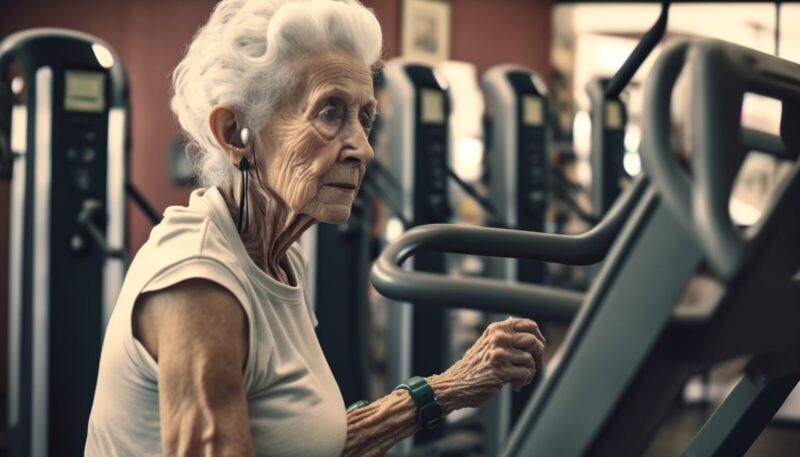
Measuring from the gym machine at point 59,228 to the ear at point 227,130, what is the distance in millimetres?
1977

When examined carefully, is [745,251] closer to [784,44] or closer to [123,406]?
[123,406]

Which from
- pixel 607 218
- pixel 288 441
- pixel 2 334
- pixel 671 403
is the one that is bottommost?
pixel 2 334

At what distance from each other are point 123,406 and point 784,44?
887 centimetres


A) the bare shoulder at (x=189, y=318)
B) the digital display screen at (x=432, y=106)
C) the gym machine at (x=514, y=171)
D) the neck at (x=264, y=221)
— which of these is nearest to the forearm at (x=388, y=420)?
the neck at (x=264, y=221)

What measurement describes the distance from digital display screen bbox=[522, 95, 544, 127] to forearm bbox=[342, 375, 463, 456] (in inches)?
116

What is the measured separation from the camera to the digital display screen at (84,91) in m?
3.12

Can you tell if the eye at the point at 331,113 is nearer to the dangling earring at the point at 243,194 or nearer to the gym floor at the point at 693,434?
the dangling earring at the point at 243,194

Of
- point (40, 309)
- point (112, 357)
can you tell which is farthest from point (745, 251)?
point (40, 309)

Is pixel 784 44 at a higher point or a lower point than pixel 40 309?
higher

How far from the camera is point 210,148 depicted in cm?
132

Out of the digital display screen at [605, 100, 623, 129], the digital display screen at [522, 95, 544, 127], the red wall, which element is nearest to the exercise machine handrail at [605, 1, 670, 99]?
the digital display screen at [522, 95, 544, 127]

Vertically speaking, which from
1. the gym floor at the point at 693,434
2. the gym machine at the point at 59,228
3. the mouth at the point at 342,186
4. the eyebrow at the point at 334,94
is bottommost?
the gym floor at the point at 693,434

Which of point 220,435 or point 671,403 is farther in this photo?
→ point 220,435

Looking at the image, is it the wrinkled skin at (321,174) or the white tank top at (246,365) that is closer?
the white tank top at (246,365)
